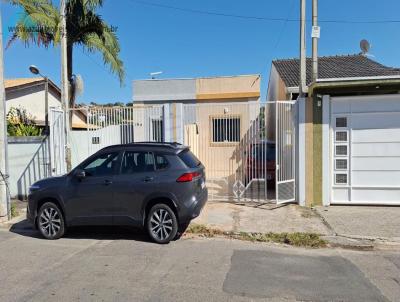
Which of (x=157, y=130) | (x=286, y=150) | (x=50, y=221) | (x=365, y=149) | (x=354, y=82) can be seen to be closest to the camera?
(x=50, y=221)

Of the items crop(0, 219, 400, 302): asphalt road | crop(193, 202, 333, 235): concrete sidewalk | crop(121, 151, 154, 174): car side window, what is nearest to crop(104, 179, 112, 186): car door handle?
crop(121, 151, 154, 174): car side window

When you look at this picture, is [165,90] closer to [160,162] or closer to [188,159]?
[188,159]

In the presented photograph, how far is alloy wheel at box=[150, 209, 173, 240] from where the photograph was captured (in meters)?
6.63

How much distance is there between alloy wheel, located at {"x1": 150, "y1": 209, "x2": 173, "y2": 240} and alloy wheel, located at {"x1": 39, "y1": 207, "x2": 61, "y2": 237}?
1907mm

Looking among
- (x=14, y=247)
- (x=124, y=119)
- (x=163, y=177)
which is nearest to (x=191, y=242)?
(x=163, y=177)

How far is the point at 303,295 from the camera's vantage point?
4.40m

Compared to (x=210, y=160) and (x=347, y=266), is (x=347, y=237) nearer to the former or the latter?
(x=347, y=266)

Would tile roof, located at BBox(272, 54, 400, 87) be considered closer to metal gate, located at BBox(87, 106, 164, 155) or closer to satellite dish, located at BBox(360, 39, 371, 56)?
satellite dish, located at BBox(360, 39, 371, 56)

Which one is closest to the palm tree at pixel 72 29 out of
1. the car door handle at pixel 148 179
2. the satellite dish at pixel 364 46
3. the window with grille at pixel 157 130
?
the window with grille at pixel 157 130

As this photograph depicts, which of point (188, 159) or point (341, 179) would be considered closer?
point (188, 159)

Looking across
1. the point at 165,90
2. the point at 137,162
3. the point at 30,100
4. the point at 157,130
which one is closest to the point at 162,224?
the point at 137,162

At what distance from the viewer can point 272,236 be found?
22.7ft

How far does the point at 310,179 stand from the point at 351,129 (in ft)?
5.27

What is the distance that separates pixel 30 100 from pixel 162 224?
60.7 feet
